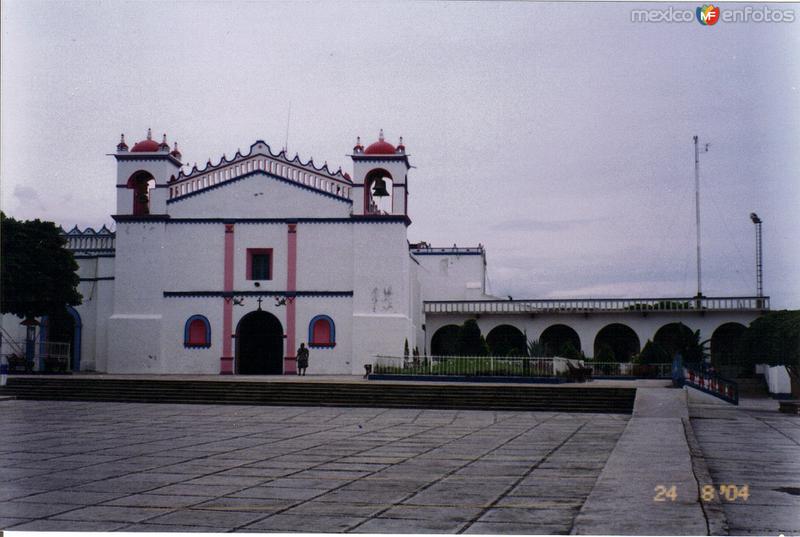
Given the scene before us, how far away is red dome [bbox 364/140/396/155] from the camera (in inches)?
1251

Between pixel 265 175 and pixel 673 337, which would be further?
pixel 673 337

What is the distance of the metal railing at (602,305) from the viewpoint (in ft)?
117

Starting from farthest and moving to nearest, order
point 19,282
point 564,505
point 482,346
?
point 482,346 → point 19,282 → point 564,505

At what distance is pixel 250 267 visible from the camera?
3219 cm

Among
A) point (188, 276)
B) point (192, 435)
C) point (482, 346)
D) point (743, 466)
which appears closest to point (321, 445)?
point (192, 435)

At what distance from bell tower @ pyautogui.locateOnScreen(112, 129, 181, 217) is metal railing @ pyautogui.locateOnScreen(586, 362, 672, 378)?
1696cm

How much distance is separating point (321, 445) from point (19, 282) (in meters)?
19.6

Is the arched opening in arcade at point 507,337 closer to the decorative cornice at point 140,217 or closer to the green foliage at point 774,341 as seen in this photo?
the green foliage at point 774,341

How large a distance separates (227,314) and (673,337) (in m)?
18.4

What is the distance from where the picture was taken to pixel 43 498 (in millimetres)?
7785

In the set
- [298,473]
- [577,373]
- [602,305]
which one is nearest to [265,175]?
[577,373]

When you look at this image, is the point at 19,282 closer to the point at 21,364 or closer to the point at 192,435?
the point at 21,364

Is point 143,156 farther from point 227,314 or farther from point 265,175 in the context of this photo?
point 227,314

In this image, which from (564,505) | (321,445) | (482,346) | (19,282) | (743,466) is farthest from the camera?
(482,346)
